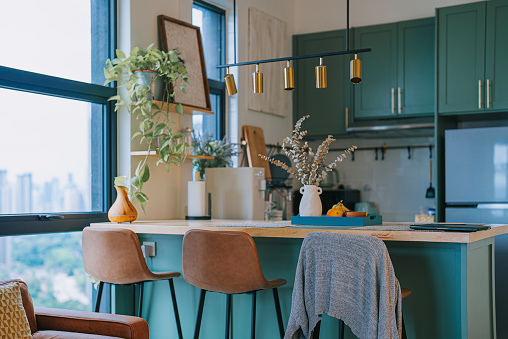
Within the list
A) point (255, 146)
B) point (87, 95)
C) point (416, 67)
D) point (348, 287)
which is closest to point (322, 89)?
point (416, 67)

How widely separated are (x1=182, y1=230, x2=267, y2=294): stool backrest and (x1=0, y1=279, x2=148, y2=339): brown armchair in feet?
1.53

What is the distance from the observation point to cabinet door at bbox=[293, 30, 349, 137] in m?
5.77

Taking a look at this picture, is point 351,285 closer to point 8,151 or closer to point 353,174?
point 8,151

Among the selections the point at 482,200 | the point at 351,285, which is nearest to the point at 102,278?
the point at 351,285

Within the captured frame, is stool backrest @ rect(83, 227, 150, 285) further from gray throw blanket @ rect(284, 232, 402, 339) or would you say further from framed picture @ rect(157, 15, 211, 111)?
framed picture @ rect(157, 15, 211, 111)

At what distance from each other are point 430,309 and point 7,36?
2.74m

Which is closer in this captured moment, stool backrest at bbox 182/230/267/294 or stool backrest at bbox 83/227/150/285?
stool backrest at bbox 182/230/267/294

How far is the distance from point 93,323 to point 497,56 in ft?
12.8

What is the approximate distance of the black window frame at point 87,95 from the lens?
11.1ft

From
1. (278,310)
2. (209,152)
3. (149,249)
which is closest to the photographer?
(278,310)


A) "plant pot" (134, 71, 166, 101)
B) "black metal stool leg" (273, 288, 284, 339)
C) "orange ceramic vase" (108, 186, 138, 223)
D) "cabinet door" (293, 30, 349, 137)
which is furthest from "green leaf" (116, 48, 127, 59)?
"cabinet door" (293, 30, 349, 137)

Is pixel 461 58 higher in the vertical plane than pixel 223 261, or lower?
higher

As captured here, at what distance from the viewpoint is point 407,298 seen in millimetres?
3012

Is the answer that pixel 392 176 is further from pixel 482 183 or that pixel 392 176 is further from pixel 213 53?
pixel 213 53
